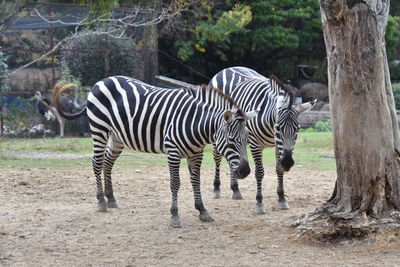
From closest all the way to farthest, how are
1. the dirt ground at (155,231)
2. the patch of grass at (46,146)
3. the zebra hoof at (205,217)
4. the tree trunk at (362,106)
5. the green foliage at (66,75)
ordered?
1. the dirt ground at (155,231)
2. the tree trunk at (362,106)
3. the zebra hoof at (205,217)
4. the patch of grass at (46,146)
5. the green foliage at (66,75)

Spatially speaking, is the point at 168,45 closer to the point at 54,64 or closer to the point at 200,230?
the point at 54,64

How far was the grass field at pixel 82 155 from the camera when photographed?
1362 centimetres

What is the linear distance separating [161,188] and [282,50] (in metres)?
19.9

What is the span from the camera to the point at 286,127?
793 cm

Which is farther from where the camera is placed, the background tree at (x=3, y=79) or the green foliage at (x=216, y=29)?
the green foliage at (x=216, y=29)

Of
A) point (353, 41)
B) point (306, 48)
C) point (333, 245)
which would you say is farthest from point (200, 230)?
point (306, 48)

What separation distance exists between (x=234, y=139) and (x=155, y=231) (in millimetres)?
1418

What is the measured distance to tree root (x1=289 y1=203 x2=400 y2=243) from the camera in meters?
6.59

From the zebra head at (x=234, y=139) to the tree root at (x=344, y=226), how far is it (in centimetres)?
98

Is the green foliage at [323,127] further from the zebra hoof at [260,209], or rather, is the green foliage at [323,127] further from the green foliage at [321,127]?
the zebra hoof at [260,209]

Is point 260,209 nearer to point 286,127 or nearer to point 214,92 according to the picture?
point 286,127

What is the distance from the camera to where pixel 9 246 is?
22.6 ft

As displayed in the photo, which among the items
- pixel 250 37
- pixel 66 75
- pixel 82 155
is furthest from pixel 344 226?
pixel 250 37

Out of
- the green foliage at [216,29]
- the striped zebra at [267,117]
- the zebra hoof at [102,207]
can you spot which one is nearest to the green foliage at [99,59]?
the green foliage at [216,29]
